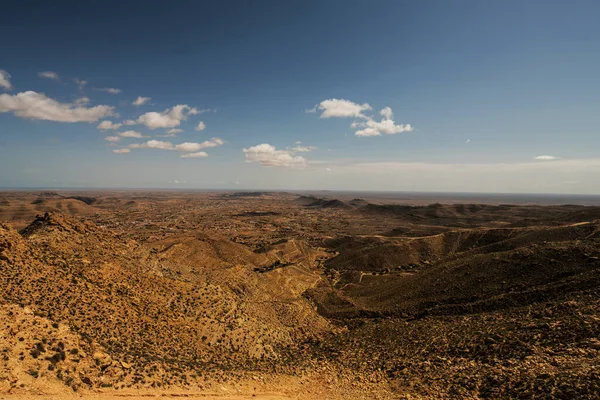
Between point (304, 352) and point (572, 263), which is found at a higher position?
point (572, 263)

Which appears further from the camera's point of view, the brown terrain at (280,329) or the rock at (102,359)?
the rock at (102,359)

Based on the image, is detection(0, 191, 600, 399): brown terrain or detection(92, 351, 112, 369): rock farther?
detection(92, 351, 112, 369): rock

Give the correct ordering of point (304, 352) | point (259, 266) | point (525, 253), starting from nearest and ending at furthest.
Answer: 1. point (304, 352)
2. point (525, 253)
3. point (259, 266)

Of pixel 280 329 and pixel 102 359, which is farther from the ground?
pixel 102 359

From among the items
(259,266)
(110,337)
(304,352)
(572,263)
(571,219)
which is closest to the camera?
(110,337)

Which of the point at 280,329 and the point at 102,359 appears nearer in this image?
the point at 102,359

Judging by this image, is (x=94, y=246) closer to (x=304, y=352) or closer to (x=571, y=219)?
(x=304, y=352)

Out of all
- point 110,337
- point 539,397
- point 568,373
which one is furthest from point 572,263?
point 110,337

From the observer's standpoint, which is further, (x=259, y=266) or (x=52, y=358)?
(x=259, y=266)

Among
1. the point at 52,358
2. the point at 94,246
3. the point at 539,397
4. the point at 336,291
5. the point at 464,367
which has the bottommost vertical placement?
the point at 336,291
